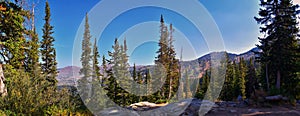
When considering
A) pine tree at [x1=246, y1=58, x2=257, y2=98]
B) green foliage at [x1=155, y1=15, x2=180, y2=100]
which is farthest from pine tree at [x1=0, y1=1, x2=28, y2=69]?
pine tree at [x1=246, y1=58, x2=257, y2=98]

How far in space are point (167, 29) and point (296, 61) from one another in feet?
44.3

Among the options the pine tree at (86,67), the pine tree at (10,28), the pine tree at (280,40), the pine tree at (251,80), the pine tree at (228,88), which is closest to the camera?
the pine tree at (10,28)

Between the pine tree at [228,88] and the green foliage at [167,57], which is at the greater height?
the green foliage at [167,57]

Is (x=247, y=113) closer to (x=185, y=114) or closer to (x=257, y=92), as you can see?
(x=185, y=114)

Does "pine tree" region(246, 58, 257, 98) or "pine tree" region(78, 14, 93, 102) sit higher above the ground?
"pine tree" region(78, 14, 93, 102)

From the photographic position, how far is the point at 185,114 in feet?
29.1

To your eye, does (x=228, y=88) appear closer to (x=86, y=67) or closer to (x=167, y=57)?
(x=167, y=57)

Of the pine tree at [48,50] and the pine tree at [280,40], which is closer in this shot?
the pine tree at [280,40]

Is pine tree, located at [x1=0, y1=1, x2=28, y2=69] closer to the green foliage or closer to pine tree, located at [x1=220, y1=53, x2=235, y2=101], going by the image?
the green foliage

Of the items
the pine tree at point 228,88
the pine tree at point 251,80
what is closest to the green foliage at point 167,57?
the pine tree at point 228,88

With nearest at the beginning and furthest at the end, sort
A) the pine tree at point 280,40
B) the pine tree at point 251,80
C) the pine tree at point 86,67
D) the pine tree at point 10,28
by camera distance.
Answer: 1. the pine tree at point 10,28
2. the pine tree at point 280,40
3. the pine tree at point 86,67
4. the pine tree at point 251,80

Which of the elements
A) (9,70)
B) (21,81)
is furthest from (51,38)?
(21,81)

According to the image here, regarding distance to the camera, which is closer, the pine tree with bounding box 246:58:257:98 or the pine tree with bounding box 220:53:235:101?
the pine tree with bounding box 220:53:235:101

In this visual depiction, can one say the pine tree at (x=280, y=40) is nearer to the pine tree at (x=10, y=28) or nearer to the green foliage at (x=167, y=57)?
the green foliage at (x=167, y=57)
